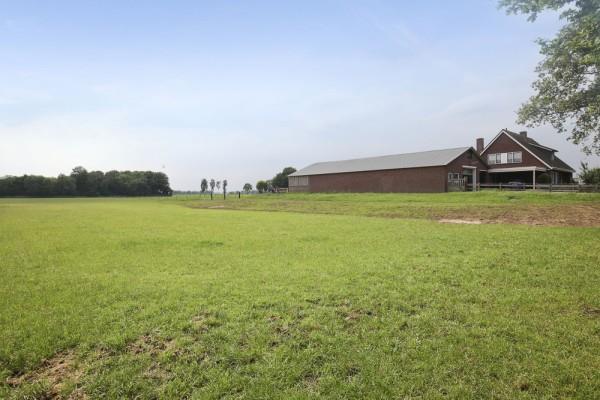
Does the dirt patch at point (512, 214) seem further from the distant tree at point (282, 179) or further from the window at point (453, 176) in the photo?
the distant tree at point (282, 179)

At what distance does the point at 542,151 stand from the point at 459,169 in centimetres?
1636

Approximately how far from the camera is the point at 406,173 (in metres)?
46.4

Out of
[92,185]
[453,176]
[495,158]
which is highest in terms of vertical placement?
[495,158]

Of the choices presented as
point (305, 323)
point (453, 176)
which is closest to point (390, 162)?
point (453, 176)

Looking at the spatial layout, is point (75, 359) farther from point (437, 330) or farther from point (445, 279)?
point (445, 279)

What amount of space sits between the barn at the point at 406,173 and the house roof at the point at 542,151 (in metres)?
5.49

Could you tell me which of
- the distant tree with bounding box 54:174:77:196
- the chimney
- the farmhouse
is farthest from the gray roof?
the distant tree with bounding box 54:174:77:196

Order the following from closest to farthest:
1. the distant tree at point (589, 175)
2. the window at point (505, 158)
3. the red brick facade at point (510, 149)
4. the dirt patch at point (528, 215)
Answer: the dirt patch at point (528, 215)
the distant tree at point (589, 175)
the red brick facade at point (510, 149)
the window at point (505, 158)

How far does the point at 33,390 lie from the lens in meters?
3.88

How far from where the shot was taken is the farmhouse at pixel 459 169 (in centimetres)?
4381

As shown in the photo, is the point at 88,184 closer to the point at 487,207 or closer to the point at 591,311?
the point at 487,207

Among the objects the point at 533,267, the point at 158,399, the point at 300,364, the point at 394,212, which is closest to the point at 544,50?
the point at 394,212

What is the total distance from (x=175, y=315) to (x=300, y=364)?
2.47m

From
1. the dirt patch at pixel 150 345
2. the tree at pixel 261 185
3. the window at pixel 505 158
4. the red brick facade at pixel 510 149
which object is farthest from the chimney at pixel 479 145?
the dirt patch at pixel 150 345
